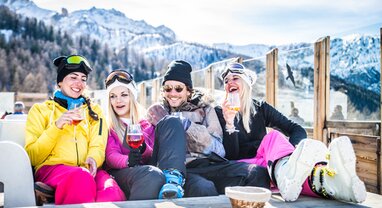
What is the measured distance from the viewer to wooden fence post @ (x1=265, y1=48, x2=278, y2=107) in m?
6.05

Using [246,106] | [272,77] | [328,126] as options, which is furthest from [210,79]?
[246,106]

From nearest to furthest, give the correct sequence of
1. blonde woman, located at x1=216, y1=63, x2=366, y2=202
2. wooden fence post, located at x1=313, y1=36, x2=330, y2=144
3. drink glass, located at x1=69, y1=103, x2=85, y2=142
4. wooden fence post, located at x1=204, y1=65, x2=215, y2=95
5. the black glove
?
blonde woman, located at x1=216, y1=63, x2=366, y2=202 < drink glass, located at x1=69, y1=103, x2=85, y2=142 < the black glove < wooden fence post, located at x1=313, y1=36, x2=330, y2=144 < wooden fence post, located at x1=204, y1=65, x2=215, y2=95

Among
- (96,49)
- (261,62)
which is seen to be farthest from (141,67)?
(261,62)

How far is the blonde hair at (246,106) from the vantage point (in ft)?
11.7

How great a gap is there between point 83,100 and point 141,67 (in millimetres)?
119533

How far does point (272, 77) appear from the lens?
6.09 meters

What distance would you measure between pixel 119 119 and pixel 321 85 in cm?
297

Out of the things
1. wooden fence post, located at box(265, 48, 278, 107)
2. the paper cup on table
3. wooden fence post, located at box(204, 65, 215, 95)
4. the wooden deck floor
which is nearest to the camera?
the paper cup on table

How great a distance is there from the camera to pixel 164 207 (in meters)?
2.05

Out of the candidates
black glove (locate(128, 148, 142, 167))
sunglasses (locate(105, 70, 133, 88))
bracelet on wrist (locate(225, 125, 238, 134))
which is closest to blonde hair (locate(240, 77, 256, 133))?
bracelet on wrist (locate(225, 125, 238, 134))

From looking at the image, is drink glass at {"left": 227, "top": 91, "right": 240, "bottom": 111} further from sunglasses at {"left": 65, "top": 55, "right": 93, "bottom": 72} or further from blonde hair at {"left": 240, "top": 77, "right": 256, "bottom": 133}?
sunglasses at {"left": 65, "top": 55, "right": 93, "bottom": 72}

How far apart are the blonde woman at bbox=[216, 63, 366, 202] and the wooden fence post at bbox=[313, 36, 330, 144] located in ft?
5.89

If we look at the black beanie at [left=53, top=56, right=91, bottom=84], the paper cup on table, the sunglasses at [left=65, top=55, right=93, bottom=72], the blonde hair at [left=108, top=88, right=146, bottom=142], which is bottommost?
the paper cup on table

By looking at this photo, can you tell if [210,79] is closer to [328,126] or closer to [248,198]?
[328,126]
